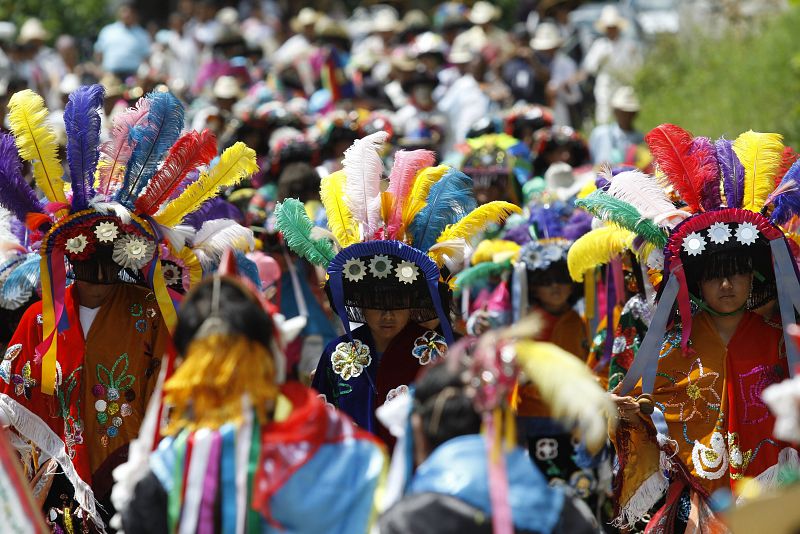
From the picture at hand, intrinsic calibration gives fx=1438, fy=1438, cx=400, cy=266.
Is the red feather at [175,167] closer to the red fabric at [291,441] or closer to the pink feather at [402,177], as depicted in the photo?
the pink feather at [402,177]

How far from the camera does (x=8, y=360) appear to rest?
6.39 metres

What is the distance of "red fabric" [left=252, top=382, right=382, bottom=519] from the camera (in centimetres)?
434

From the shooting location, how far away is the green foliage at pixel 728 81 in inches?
547

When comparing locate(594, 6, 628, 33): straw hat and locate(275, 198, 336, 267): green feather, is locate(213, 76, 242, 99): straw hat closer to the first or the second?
locate(594, 6, 628, 33): straw hat

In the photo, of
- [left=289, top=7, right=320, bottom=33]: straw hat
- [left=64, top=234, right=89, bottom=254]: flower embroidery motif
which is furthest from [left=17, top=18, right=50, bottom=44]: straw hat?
[left=64, top=234, right=89, bottom=254]: flower embroidery motif

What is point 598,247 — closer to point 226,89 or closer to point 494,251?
point 494,251

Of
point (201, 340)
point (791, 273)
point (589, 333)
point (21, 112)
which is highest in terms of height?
point (21, 112)

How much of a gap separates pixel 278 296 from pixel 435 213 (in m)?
2.89

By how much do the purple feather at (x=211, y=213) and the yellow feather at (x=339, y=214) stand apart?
1.98 feet

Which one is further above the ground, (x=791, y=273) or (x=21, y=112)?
(x=21, y=112)

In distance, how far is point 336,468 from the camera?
4.38 meters

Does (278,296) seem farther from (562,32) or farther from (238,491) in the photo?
(562,32)

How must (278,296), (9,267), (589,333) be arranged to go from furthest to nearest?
1. (278,296)
2. (589,333)
3. (9,267)

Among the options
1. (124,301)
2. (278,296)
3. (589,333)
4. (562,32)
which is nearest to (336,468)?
(124,301)
